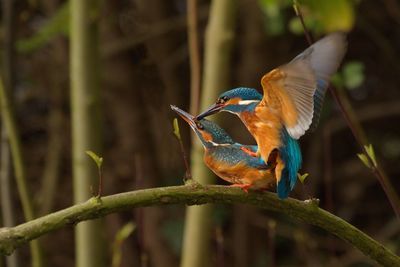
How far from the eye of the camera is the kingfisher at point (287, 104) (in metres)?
0.87

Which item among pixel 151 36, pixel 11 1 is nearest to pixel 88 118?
pixel 11 1

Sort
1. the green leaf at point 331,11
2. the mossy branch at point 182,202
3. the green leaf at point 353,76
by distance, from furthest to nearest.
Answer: the green leaf at point 353,76
the mossy branch at point 182,202
the green leaf at point 331,11

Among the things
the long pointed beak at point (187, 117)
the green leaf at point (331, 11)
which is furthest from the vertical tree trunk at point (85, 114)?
the green leaf at point (331, 11)

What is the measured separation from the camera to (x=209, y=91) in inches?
68.1

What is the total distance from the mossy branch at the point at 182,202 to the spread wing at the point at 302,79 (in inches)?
4.1

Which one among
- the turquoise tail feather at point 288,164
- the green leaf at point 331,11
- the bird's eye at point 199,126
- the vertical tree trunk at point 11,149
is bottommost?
the turquoise tail feather at point 288,164

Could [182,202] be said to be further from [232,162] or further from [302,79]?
[302,79]

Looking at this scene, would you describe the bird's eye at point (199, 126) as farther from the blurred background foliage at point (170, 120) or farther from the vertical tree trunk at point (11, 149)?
the blurred background foliage at point (170, 120)

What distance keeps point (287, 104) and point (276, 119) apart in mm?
22

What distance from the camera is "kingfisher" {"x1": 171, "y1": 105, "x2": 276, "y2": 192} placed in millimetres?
918

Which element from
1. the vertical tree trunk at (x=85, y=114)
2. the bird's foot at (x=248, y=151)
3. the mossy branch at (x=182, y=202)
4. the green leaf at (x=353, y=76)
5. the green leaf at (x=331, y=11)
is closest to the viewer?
the green leaf at (x=331, y=11)

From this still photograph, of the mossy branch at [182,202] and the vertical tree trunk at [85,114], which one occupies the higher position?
the vertical tree trunk at [85,114]

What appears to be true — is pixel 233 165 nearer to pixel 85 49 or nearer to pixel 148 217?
pixel 85 49

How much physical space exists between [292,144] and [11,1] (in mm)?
1229
